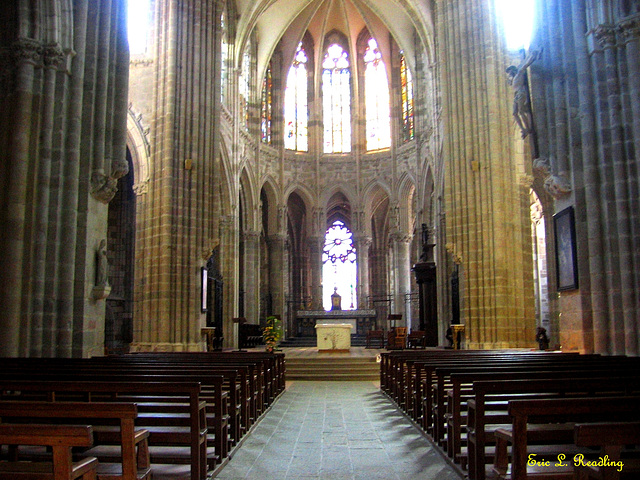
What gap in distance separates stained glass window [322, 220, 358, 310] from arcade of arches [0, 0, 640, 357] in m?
0.44

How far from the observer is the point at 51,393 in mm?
5125

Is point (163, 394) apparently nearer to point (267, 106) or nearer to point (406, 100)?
point (267, 106)

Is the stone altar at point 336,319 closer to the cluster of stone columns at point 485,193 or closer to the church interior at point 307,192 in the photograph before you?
the church interior at point 307,192

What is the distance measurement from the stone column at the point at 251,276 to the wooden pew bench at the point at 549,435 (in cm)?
2781

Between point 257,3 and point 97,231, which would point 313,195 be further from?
point 97,231

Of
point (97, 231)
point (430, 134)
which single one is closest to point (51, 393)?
point (97, 231)

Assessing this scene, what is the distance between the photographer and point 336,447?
7.28m

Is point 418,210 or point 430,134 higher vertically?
point 430,134

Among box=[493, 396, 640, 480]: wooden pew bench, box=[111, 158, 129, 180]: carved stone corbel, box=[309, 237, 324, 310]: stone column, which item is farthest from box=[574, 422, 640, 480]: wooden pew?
box=[309, 237, 324, 310]: stone column

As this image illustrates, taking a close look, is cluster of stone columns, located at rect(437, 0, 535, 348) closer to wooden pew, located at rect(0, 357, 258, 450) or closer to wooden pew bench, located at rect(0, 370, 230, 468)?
wooden pew, located at rect(0, 357, 258, 450)

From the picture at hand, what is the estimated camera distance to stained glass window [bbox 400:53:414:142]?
3472cm

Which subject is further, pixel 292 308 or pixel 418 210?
pixel 292 308

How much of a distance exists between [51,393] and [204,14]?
19746 millimetres

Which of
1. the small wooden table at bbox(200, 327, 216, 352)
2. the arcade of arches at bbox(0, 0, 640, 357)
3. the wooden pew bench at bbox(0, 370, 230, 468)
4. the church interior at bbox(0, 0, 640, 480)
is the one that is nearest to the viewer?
the wooden pew bench at bbox(0, 370, 230, 468)
